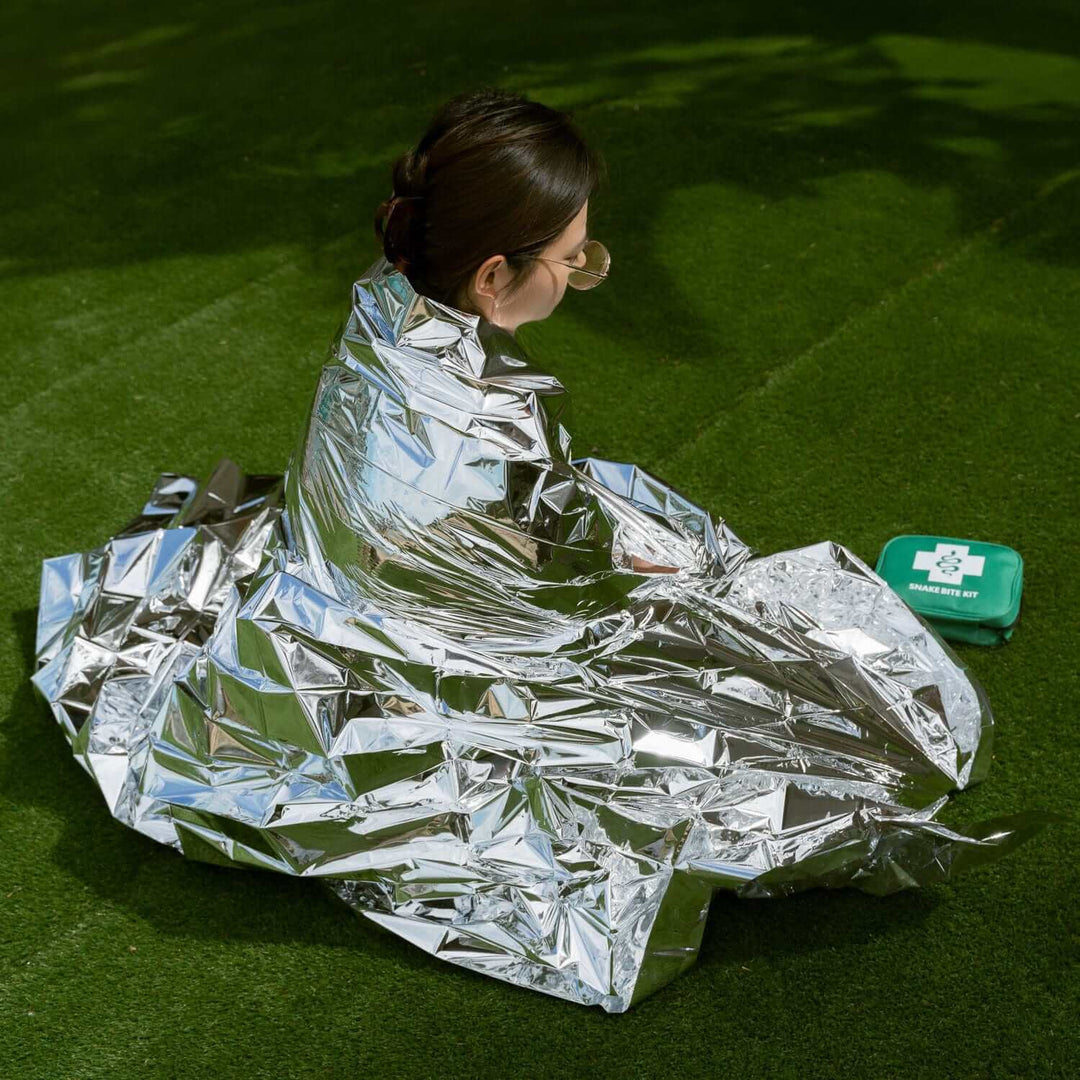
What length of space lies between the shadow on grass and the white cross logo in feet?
2.35

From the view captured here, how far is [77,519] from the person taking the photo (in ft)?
9.71

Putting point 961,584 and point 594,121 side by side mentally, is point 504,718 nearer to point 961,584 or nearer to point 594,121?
point 961,584

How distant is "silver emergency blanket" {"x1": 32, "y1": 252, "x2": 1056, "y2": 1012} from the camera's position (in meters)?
1.81

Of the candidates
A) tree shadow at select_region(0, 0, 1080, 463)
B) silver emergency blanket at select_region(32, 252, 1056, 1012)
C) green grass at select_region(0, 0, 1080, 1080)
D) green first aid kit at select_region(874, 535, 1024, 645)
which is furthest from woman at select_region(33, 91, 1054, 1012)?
tree shadow at select_region(0, 0, 1080, 463)

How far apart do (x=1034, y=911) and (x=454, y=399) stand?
4.25ft

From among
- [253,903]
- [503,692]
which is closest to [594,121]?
[503,692]

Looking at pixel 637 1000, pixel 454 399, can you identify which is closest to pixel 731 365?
pixel 454 399

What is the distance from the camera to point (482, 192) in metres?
1.78

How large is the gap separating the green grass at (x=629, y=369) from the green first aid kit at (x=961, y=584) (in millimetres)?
73

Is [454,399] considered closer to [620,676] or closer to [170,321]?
[620,676]

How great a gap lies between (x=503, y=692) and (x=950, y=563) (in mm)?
1104

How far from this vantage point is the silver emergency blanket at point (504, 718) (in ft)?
5.93

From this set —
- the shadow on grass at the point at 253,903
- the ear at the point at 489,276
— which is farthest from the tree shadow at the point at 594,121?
the shadow on grass at the point at 253,903

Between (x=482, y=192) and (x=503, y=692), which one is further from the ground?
(x=482, y=192)
